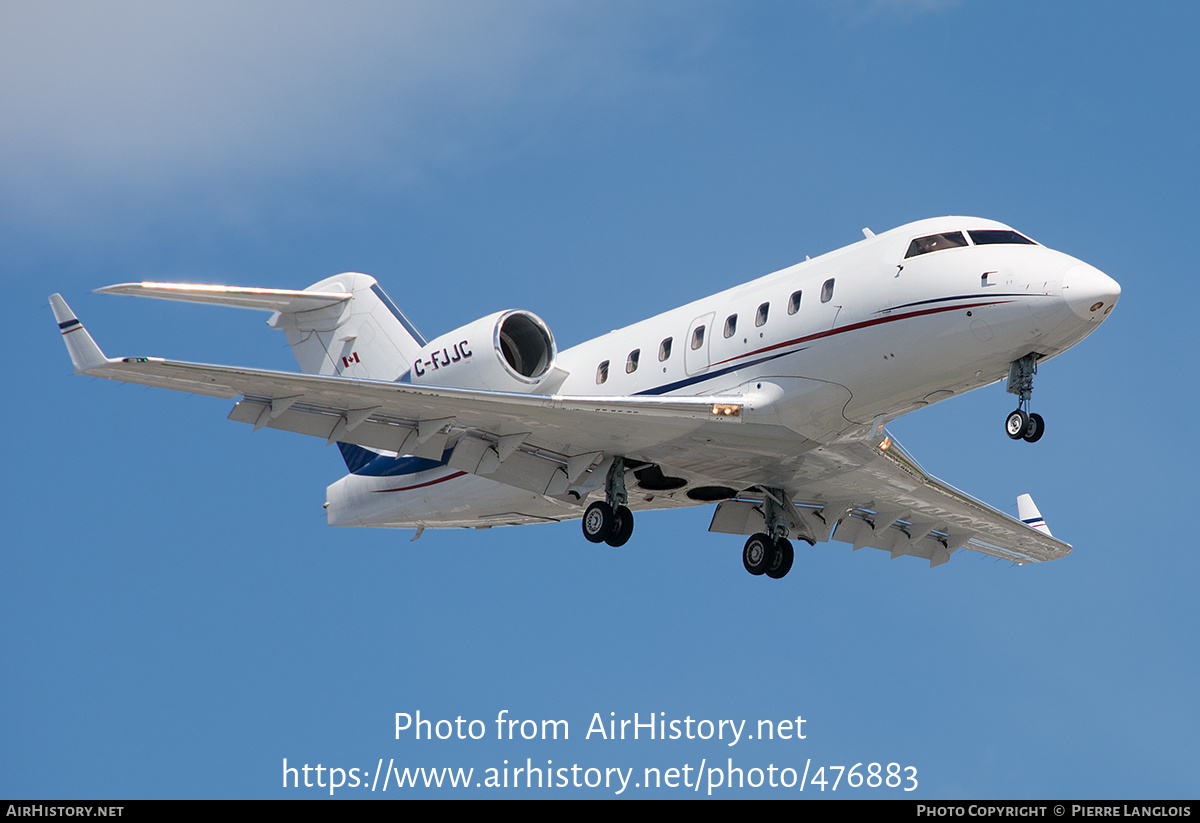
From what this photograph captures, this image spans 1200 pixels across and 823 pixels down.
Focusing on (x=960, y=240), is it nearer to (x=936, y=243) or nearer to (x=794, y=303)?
(x=936, y=243)

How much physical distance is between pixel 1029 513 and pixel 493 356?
37.8ft

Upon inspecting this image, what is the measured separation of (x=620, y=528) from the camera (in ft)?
62.2

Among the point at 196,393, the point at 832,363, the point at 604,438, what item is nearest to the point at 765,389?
the point at 832,363

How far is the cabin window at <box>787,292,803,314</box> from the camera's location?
17.5m

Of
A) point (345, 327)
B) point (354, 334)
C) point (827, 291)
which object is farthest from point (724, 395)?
point (345, 327)

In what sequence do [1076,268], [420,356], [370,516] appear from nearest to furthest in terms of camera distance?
[1076,268] → [420,356] → [370,516]

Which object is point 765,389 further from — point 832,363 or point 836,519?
point 836,519

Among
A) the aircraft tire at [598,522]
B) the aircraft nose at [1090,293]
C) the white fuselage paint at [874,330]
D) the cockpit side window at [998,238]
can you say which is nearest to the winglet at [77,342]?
the aircraft tire at [598,522]

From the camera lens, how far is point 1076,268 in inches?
630

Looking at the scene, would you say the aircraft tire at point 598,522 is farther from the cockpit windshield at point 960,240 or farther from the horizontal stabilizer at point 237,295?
the horizontal stabilizer at point 237,295

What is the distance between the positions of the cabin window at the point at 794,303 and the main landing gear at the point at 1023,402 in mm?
2666

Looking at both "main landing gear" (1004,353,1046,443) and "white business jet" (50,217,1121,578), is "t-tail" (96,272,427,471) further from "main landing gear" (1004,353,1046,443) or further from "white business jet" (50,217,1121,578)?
"main landing gear" (1004,353,1046,443)

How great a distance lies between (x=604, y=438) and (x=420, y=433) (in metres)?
2.47

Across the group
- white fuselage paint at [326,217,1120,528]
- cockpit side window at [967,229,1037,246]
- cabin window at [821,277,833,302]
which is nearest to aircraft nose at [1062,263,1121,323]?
white fuselage paint at [326,217,1120,528]
